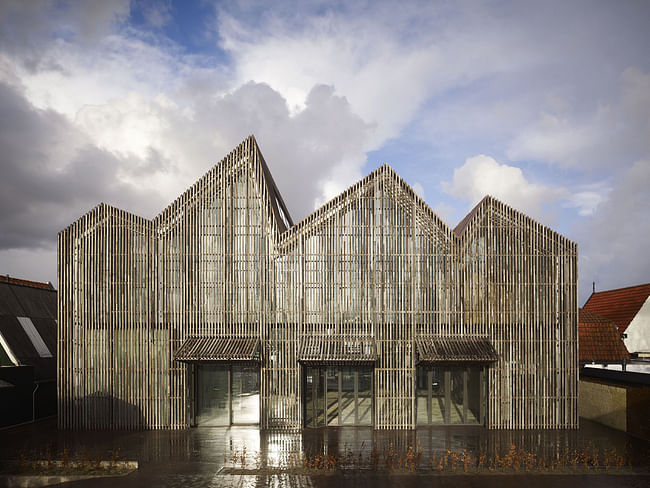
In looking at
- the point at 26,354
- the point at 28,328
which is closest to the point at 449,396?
the point at 26,354

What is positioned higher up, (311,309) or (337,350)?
(311,309)

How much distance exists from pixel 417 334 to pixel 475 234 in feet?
15.7

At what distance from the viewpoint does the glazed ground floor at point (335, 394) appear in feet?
68.9

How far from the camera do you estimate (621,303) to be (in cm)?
3353

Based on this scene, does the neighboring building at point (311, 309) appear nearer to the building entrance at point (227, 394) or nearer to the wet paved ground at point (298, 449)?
the building entrance at point (227, 394)

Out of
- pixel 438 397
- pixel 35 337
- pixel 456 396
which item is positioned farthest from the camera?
pixel 35 337

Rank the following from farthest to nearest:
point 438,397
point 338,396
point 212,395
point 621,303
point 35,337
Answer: point 621,303
point 35,337
point 212,395
point 438,397
point 338,396

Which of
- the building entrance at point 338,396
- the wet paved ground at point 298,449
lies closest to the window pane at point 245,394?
the wet paved ground at point 298,449

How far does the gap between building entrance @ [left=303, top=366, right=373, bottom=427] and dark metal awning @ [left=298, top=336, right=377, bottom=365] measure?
107cm

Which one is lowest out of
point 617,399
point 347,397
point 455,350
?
point 617,399

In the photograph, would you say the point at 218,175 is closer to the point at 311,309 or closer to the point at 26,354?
the point at 311,309

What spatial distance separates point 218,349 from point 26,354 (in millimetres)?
10332

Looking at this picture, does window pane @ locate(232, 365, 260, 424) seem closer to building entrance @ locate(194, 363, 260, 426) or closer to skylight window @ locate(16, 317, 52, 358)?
building entrance @ locate(194, 363, 260, 426)

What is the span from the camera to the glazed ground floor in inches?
827
